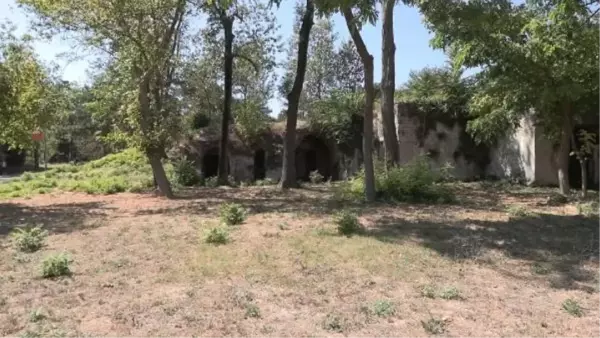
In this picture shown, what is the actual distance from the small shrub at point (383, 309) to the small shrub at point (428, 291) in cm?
54

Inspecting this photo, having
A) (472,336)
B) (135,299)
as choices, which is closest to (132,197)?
(135,299)

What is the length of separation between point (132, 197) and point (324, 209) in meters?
7.48

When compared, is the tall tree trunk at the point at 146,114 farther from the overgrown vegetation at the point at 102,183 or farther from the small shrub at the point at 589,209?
the small shrub at the point at 589,209

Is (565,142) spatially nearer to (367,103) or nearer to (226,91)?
(367,103)

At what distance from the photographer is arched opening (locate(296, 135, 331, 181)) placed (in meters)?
30.0

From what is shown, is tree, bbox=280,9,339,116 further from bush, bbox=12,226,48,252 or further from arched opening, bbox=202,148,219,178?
bush, bbox=12,226,48,252

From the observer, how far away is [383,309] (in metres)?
5.59

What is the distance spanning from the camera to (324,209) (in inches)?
500

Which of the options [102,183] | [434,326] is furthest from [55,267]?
[102,183]

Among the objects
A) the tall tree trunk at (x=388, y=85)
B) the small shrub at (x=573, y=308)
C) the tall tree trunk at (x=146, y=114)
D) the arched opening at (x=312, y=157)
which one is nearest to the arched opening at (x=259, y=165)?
the arched opening at (x=312, y=157)

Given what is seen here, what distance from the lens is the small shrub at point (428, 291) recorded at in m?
6.08

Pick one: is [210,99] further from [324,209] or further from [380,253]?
[380,253]

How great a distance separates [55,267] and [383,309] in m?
3.90

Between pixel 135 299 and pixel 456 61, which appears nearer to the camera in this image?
pixel 135 299
